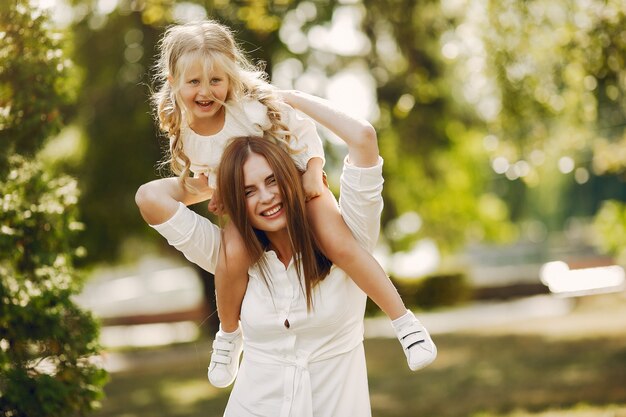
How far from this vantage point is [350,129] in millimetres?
3125

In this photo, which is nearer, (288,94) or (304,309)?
(304,309)

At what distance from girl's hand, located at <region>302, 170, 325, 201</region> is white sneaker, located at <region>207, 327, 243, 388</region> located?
69 centimetres

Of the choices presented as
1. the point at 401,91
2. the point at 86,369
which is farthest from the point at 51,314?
the point at 401,91

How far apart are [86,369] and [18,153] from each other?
4.09ft

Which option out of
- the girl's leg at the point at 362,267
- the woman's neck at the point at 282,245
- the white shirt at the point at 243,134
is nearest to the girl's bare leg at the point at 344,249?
the girl's leg at the point at 362,267

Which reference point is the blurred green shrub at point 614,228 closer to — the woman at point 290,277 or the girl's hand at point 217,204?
the woman at point 290,277

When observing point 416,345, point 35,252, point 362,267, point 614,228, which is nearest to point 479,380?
point 35,252

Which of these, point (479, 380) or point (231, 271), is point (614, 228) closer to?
point (479, 380)

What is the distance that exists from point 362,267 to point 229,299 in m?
0.55

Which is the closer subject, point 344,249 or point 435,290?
point 344,249

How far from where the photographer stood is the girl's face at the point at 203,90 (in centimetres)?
346

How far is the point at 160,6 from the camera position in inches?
399

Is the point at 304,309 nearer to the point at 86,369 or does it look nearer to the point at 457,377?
the point at 86,369

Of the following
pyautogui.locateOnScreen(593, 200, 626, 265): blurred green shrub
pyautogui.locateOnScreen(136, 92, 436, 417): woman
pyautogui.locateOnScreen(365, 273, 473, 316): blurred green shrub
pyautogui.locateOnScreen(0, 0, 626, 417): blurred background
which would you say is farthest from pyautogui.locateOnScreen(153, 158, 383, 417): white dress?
pyautogui.locateOnScreen(365, 273, 473, 316): blurred green shrub
